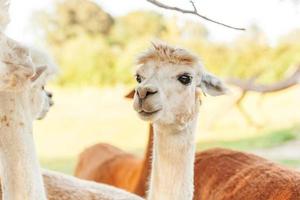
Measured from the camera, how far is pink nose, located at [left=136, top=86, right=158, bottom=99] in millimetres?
2434

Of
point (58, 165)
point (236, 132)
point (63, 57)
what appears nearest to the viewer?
point (58, 165)

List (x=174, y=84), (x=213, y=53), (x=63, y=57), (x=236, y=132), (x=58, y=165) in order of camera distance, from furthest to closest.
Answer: (x=63, y=57) → (x=213, y=53) → (x=236, y=132) → (x=58, y=165) → (x=174, y=84)

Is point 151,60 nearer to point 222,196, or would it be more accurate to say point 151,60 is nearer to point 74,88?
point 222,196

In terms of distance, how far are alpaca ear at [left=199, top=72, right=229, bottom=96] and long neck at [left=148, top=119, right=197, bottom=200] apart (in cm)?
17

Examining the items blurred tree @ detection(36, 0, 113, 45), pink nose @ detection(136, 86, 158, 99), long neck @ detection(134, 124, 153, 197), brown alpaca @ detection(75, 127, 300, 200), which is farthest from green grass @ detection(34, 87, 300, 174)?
pink nose @ detection(136, 86, 158, 99)

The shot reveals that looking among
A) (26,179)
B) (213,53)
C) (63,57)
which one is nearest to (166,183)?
(26,179)

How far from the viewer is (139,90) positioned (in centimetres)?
244

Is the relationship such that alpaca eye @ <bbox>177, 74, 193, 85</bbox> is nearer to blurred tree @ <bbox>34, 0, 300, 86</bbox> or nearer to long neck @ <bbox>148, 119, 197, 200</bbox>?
long neck @ <bbox>148, 119, 197, 200</bbox>

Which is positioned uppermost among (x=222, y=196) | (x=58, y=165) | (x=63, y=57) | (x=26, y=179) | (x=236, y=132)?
(x=63, y=57)

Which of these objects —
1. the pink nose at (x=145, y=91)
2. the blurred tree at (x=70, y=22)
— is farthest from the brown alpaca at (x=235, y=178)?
the blurred tree at (x=70, y=22)

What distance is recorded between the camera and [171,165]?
266 cm

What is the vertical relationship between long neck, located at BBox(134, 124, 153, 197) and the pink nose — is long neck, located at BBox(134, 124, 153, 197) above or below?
above

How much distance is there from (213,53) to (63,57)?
3.11 meters

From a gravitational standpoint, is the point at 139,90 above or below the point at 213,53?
below
